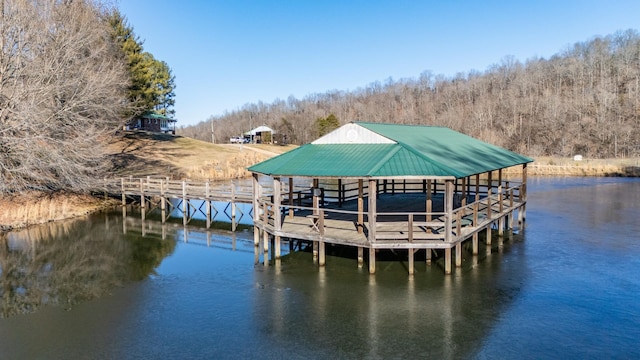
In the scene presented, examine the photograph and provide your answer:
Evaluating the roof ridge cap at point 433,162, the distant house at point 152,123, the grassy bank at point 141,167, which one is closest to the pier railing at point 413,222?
the roof ridge cap at point 433,162

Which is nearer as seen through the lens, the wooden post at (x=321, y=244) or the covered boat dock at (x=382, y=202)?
the covered boat dock at (x=382, y=202)

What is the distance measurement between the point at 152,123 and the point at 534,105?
6066 cm

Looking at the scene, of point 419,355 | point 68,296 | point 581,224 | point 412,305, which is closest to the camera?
point 419,355

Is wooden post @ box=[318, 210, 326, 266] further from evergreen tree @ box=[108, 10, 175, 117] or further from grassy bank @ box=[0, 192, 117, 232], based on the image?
evergreen tree @ box=[108, 10, 175, 117]

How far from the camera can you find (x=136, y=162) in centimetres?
4212

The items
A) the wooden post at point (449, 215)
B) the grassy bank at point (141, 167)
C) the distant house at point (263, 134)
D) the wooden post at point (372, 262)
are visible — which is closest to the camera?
the wooden post at point (449, 215)

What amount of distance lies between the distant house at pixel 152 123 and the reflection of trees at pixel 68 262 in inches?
1385

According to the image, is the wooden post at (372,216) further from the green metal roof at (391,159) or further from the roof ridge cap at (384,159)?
the green metal roof at (391,159)

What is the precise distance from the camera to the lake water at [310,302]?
10.4 metres

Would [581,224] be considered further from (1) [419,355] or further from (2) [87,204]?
(2) [87,204]

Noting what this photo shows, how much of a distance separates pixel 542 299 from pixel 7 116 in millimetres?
24608

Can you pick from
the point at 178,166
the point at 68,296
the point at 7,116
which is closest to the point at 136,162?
the point at 178,166

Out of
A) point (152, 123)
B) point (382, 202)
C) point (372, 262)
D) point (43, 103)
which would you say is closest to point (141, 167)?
point (43, 103)

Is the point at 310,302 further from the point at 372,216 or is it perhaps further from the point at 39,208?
the point at 39,208
